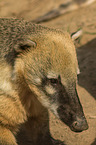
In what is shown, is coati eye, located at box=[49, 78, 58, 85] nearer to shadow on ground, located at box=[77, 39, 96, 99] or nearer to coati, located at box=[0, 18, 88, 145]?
coati, located at box=[0, 18, 88, 145]

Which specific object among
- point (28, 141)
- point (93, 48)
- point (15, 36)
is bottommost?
point (28, 141)

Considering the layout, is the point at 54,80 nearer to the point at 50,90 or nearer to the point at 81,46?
the point at 50,90

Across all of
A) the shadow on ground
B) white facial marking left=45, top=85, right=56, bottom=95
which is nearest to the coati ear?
white facial marking left=45, top=85, right=56, bottom=95

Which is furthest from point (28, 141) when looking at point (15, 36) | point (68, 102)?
point (15, 36)

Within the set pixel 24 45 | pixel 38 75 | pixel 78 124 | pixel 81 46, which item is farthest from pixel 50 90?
pixel 81 46

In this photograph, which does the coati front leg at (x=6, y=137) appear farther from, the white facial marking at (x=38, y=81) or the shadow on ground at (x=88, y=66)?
the shadow on ground at (x=88, y=66)

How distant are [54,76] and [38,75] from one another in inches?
8.5

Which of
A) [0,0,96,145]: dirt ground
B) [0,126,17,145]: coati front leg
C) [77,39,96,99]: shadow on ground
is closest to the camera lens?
[0,126,17,145]: coati front leg

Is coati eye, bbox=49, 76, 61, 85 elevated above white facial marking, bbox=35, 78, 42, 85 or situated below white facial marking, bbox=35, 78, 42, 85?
below

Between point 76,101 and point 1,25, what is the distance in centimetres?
165

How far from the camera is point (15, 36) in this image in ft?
11.9

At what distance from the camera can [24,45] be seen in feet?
10.9

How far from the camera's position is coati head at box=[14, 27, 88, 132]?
3.27 m

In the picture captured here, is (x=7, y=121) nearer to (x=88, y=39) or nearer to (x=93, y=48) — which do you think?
(x=93, y=48)
